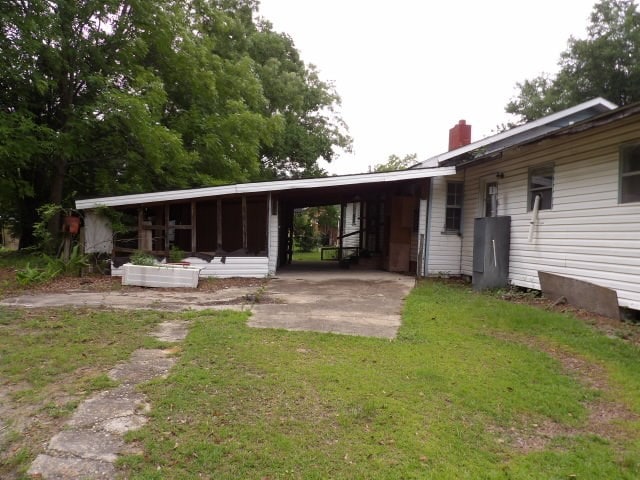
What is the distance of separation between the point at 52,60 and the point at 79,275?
6.05 meters

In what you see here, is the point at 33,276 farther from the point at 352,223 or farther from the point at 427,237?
the point at 352,223

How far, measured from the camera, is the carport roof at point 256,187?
391 inches

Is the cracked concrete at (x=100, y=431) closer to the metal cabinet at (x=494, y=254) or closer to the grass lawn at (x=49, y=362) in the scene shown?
the grass lawn at (x=49, y=362)

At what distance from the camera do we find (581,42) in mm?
23391

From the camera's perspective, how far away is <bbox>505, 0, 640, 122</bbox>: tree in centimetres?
2188

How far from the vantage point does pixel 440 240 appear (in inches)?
457

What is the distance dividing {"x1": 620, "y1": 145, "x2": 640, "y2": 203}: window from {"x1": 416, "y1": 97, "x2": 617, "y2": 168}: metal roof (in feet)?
15.8

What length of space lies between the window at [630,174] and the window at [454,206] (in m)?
5.16

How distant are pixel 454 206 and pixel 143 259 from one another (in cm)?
826

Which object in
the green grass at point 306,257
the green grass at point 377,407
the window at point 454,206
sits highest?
the window at point 454,206

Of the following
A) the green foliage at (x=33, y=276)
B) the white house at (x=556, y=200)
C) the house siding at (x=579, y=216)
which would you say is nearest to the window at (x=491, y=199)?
the white house at (x=556, y=200)

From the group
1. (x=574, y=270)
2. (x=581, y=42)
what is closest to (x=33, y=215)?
(x=574, y=270)

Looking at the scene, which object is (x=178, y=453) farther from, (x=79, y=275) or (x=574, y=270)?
(x=79, y=275)

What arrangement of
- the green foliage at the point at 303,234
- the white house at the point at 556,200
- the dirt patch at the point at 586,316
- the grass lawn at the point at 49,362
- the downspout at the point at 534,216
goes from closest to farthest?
the grass lawn at the point at 49,362, the dirt patch at the point at 586,316, the white house at the point at 556,200, the downspout at the point at 534,216, the green foliage at the point at 303,234
